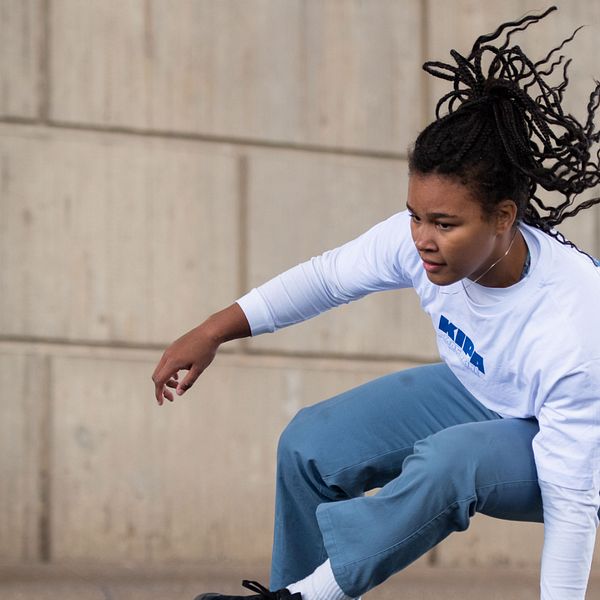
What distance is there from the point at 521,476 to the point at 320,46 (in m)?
2.86

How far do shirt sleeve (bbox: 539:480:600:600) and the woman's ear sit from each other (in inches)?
23.2

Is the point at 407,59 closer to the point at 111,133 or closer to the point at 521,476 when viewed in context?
the point at 111,133

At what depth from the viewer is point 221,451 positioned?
17.3 ft

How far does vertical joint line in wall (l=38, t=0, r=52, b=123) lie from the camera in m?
5.09

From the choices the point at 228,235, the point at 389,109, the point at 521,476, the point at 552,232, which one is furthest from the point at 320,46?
the point at 521,476

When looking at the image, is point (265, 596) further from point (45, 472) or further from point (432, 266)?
point (45, 472)

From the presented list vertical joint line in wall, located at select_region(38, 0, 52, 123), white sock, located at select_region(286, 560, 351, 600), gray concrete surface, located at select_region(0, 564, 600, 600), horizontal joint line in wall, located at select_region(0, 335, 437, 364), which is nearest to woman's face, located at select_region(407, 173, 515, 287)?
white sock, located at select_region(286, 560, 351, 600)

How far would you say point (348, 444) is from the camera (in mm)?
3385

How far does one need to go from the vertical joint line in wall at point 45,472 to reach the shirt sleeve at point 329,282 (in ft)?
5.98

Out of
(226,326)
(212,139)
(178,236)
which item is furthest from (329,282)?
(212,139)

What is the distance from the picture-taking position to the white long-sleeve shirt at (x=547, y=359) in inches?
117

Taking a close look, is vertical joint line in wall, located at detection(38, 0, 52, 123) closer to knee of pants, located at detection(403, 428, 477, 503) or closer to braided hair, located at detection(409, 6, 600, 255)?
braided hair, located at detection(409, 6, 600, 255)

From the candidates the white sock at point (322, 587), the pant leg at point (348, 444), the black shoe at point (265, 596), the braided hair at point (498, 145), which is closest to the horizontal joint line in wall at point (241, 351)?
the pant leg at point (348, 444)

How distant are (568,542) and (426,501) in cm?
32
